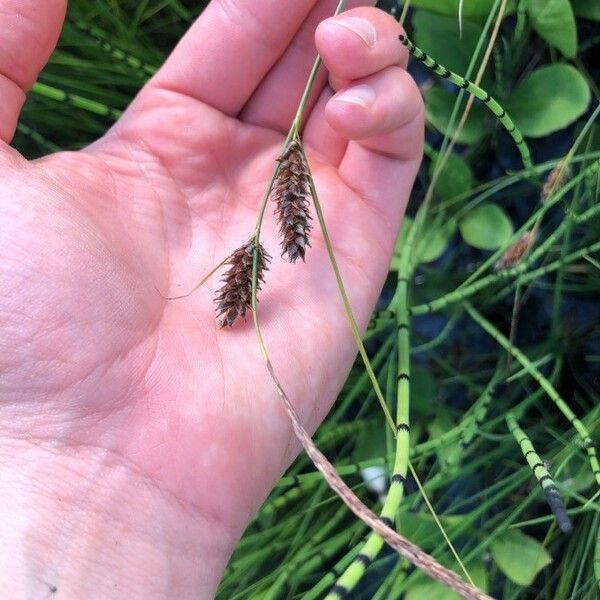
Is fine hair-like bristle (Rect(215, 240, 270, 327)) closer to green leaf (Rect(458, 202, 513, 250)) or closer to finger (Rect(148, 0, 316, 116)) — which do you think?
finger (Rect(148, 0, 316, 116))

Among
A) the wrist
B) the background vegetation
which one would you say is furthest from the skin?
the background vegetation

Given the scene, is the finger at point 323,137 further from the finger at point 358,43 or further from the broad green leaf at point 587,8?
the broad green leaf at point 587,8

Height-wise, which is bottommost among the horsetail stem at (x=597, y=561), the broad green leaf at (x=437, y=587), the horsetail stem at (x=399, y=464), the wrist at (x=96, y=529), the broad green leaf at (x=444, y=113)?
the broad green leaf at (x=437, y=587)

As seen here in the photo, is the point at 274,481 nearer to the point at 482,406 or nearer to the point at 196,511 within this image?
the point at 196,511

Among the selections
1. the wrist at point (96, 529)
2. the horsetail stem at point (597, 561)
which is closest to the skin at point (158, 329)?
the wrist at point (96, 529)

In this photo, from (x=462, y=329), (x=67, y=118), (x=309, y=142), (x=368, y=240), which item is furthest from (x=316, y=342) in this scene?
(x=67, y=118)

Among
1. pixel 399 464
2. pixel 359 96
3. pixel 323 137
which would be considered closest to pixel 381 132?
pixel 359 96
